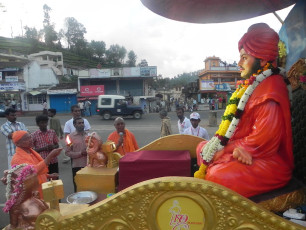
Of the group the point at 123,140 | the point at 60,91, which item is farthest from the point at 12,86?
the point at 123,140

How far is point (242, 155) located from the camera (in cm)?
160

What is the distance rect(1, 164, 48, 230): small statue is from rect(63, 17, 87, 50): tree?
2328 inches

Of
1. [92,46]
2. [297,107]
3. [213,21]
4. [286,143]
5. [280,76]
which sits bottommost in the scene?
[286,143]

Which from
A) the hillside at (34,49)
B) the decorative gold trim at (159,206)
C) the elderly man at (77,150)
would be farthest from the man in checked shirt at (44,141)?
the hillside at (34,49)

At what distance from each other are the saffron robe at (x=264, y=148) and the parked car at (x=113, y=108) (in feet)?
55.8

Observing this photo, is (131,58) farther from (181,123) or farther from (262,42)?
(262,42)

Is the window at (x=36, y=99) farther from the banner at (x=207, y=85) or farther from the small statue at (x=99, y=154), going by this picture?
the small statue at (x=99, y=154)

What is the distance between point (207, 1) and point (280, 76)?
105cm

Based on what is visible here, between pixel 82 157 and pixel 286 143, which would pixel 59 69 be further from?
A: pixel 286 143

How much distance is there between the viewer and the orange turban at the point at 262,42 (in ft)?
5.72

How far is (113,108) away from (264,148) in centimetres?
1727


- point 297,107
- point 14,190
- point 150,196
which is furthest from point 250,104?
point 14,190

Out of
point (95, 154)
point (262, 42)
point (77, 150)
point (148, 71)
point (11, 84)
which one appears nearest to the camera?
point (262, 42)

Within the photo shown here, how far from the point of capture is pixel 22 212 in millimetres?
1609
